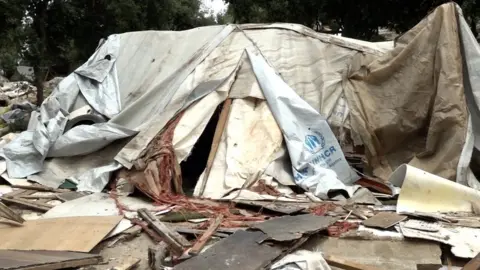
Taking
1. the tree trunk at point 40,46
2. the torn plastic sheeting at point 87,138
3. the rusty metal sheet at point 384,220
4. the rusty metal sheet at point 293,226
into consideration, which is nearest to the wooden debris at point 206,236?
the rusty metal sheet at point 293,226

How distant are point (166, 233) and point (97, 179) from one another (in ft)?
6.81

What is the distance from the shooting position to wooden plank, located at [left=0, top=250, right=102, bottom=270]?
362cm

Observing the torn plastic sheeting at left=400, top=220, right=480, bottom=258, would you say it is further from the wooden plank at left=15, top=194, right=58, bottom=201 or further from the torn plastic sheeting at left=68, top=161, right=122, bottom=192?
the wooden plank at left=15, top=194, right=58, bottom=201

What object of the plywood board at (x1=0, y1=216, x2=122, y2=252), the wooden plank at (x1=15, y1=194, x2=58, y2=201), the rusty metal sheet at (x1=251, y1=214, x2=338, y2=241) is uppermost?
the rusty metal sheet at (x1=251, y1=214, x2=338, y2=241)

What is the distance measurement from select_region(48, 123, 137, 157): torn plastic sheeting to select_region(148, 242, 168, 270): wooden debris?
289 centimetres

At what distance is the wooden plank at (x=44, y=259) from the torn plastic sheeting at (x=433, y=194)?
3.06 m

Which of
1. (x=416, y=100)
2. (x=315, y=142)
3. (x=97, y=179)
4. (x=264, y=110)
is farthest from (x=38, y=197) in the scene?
(x=416, y=100)

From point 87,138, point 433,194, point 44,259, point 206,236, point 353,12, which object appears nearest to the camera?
point 44,259

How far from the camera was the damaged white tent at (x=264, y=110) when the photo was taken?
608 centimetres

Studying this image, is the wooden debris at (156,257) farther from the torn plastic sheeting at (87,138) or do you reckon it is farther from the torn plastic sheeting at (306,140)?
the torn plastic sheeting at (87,138)

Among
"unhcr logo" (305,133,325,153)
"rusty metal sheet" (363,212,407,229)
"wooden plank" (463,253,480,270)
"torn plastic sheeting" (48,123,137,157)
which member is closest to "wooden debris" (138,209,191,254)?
"rusty metal sheet" (363,212,407,229)

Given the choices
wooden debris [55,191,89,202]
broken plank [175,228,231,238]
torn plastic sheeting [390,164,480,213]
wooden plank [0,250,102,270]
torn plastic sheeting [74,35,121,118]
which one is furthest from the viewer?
torn plastic sheeting [74,35,121,118]

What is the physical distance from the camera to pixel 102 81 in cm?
805

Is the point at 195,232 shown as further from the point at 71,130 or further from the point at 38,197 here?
the point at 71,130
